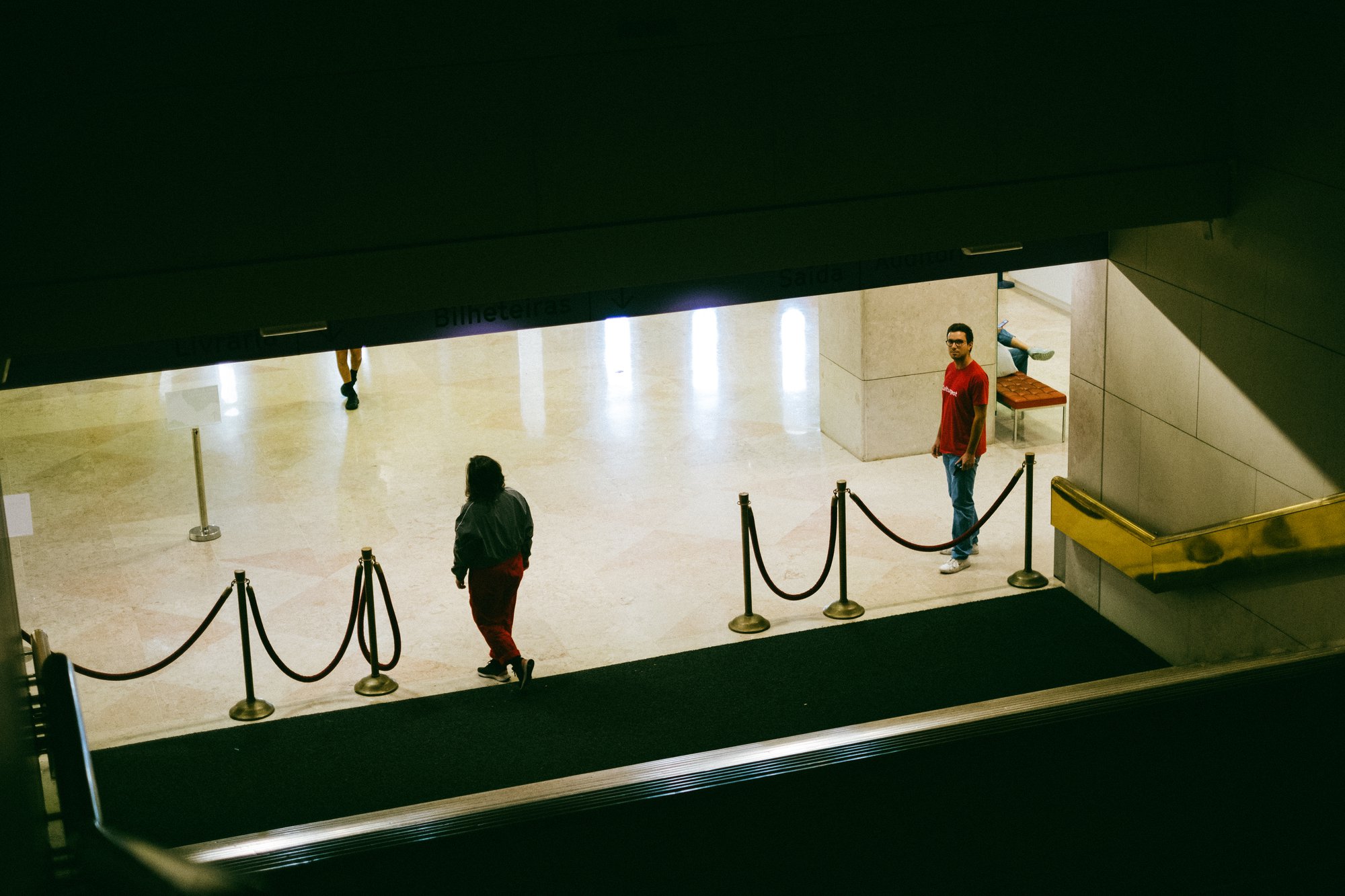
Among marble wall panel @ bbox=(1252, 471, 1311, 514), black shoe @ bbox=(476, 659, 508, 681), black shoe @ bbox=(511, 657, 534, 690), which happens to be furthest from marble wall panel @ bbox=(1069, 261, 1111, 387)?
black shoe @ bbox=(476, 659, 508, 681)

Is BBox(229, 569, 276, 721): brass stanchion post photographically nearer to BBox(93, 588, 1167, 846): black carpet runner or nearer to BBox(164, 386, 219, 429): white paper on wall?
BBox(93, 588, 1167, 846): black carpet runner

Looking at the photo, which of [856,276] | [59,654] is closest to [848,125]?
[856,276]

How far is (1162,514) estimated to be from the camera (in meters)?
8.84

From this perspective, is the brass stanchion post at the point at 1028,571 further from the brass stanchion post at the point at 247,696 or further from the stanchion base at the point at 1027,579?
the brass stanchion post at the point at 247,696

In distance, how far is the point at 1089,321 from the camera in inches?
369

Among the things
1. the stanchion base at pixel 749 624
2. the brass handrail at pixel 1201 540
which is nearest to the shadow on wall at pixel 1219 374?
the brass handrail at pixel 1201 540

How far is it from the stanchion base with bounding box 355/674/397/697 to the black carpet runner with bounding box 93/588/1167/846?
0.22 m

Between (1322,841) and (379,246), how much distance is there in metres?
4.97

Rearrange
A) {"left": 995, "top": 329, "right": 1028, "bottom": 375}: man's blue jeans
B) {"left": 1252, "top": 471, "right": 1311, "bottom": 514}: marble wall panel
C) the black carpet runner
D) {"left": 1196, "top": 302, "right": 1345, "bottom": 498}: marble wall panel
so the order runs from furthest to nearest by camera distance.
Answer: {"left": 995, "top": 329, "right": 1028, "bottom": 375}: man's blue jeans
the black carpet runner
{"left": 1252, "top": 471, "right": 1311, "bottom": 514}: marble wall panel
{"left": 1196, "top": 302, "right": 1345, "bottom": 498}: marble wall panel

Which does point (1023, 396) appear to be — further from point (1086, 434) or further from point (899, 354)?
point (1086, 434)

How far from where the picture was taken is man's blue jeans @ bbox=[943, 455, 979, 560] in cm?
1059

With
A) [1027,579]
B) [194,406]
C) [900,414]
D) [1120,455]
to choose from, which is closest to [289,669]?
[194,406]

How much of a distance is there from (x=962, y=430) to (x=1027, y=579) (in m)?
1.25

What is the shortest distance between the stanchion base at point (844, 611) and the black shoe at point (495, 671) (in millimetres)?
2440
